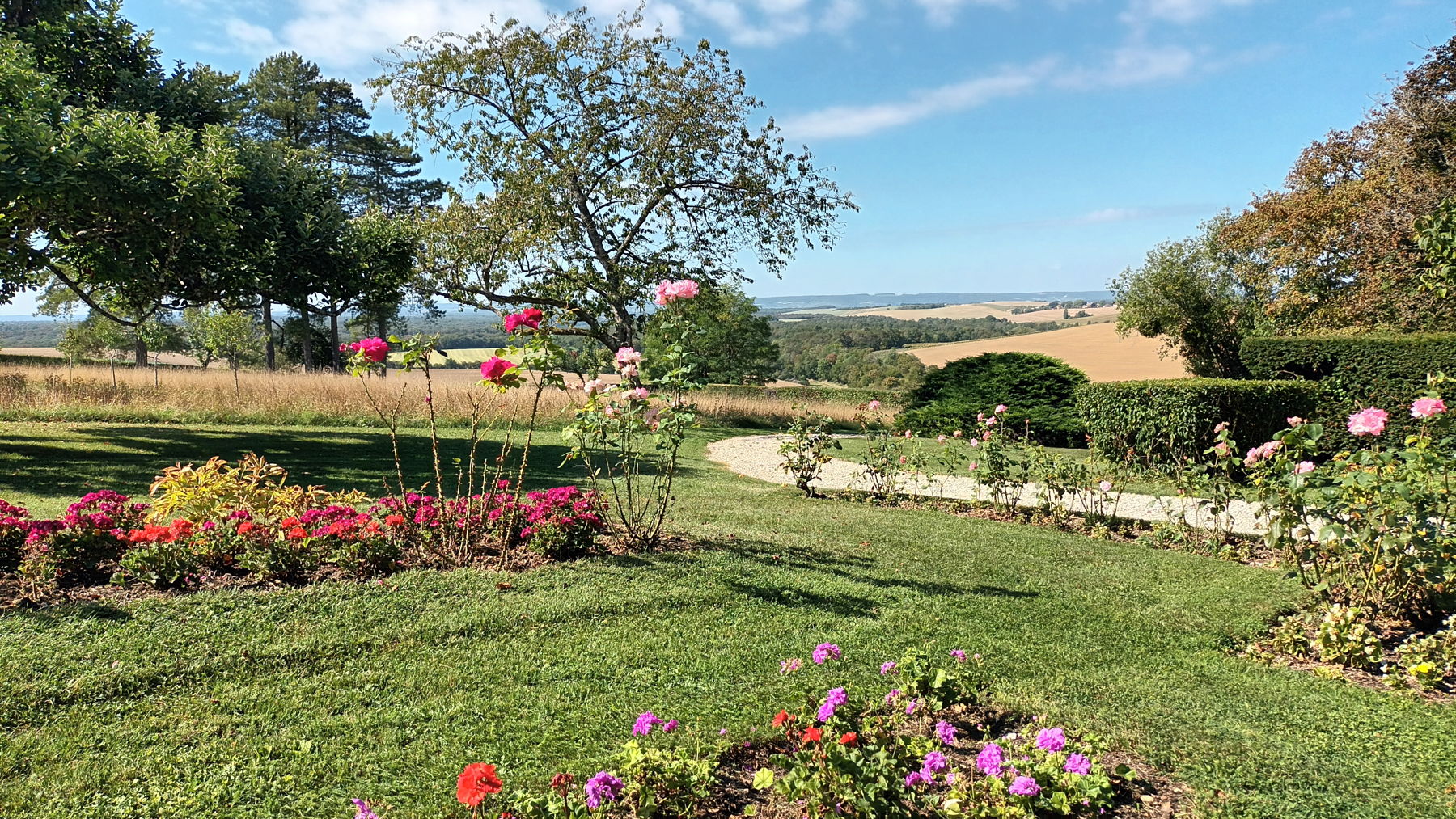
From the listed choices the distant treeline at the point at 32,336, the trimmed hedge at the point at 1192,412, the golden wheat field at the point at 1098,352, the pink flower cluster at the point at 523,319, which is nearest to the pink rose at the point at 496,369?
the pink flower cluster at the point at 523,319

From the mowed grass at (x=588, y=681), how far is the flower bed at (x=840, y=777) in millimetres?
143

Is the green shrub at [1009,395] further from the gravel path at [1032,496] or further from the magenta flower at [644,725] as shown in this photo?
the magenta flower at [644,725]

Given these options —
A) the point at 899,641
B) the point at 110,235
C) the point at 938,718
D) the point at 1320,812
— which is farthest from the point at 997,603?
the point at 110,235

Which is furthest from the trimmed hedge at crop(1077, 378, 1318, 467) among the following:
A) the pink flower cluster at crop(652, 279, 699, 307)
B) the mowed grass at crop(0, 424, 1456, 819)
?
the pink flower cluster at crop(652, 279, 699, 307)

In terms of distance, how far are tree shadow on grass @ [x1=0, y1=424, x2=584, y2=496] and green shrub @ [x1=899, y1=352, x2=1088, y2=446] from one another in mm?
8146

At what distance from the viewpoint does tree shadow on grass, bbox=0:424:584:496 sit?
273 inches

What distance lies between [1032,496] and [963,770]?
6275 millimetres

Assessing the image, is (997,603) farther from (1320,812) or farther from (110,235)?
(110,235)

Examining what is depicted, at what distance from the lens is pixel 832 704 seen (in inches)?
94.4

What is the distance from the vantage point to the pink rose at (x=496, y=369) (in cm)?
386

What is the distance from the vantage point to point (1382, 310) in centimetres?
1390

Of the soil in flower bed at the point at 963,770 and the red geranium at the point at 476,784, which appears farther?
the soil in flower bed at the point at 963,770

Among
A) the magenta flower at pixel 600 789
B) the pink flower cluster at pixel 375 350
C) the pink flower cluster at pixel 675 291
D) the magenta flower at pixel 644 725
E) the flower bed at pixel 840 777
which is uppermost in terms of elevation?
the pink flower cluster at pixel 675 291

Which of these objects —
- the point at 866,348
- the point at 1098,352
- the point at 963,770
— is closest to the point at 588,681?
the point at 963,770
